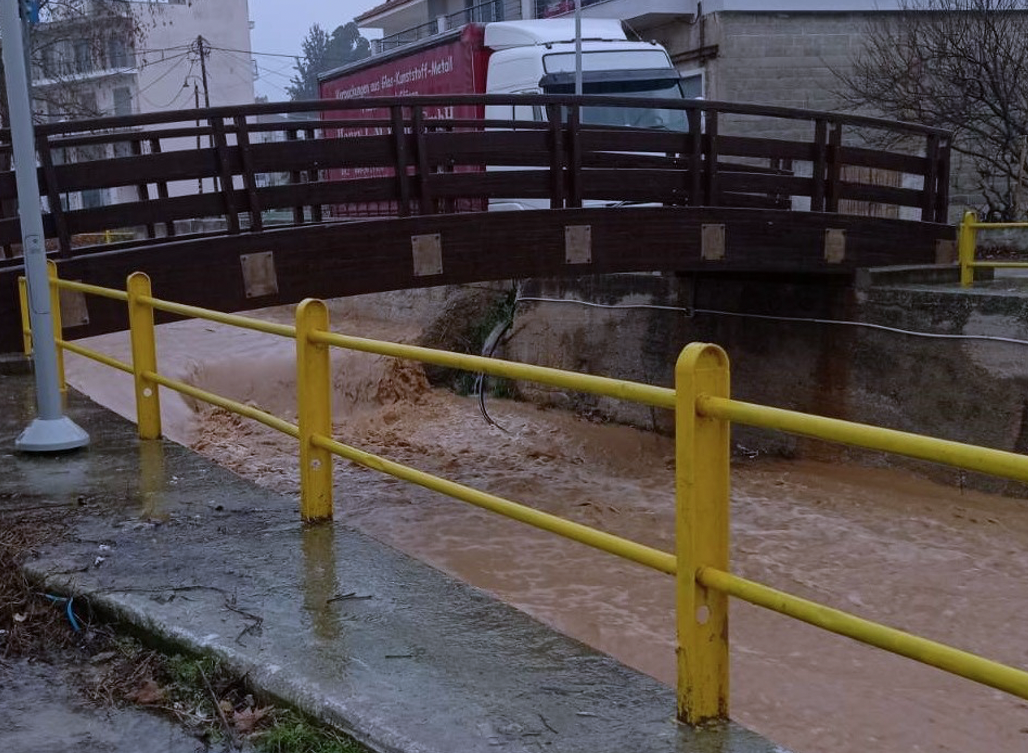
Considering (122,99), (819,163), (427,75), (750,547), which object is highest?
(122,99)

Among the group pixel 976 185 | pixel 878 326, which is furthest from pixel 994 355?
pixel 976 185

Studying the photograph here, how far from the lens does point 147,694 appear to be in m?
3.38

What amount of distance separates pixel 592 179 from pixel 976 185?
13.3 metres

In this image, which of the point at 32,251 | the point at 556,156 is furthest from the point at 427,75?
the point at 32,251

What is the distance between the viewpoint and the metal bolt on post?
18.2ft

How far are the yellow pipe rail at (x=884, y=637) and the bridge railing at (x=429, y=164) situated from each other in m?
6.58

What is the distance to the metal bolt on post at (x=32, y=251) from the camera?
18.2 feet

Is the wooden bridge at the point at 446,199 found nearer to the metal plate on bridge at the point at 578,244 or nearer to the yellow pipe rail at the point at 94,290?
the metal plate on bridge at the point at 578,244

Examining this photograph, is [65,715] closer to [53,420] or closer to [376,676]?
[376,676]

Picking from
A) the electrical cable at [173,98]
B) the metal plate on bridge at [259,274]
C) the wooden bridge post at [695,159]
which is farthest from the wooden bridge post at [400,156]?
the electrical cable at [173,98]

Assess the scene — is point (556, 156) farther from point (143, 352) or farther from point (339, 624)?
point (339, 624)

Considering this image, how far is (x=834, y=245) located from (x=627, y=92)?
18.2 ft

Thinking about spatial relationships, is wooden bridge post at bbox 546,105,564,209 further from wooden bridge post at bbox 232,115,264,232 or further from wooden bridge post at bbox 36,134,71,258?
wooden bridge post at bbox 36,134,71,258

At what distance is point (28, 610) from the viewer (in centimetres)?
402
